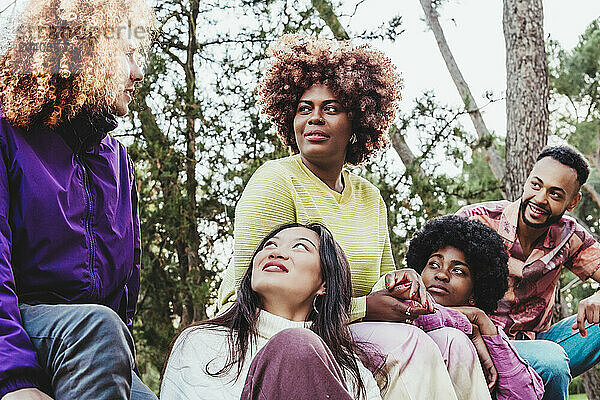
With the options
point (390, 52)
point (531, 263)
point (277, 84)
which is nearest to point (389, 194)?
point (390, 52)

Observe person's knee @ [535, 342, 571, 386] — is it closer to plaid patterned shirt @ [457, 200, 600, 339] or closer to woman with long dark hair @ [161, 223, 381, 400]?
plaid patterned shirt @ [457, 200, 600, 339]

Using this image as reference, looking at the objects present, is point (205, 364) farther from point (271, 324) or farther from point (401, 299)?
point (401, 299)

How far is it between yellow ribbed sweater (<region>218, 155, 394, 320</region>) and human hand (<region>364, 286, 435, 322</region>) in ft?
0.17

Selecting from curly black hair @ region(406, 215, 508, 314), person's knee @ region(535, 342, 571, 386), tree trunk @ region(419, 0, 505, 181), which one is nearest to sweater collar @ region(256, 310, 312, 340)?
curly black hair @ region(406, 215, 508, 314)

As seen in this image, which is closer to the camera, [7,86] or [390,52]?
[7,86]

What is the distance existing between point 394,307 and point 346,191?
26.4 inches

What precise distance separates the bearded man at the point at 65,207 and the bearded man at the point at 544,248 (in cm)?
214

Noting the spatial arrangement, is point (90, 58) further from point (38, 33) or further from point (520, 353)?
point (520, 353)

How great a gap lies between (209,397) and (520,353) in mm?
1629

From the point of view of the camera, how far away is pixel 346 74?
327cm

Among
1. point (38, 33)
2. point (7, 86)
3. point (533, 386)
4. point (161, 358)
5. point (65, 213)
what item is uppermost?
point (38, 33)

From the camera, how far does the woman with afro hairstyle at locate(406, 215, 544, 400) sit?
297cm

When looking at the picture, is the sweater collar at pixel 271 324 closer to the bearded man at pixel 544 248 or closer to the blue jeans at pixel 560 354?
the blue jeans at pixel 560 354

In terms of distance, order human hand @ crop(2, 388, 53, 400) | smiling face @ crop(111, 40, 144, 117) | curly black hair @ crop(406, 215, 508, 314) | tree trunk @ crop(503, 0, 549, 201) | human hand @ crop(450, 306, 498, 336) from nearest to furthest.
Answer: human hand @ crop(2, 388, 53, 400), smiling face @ crop(111, 40, 144, 117), human hand @ crop(450, 306, 498, 336), curly black hair @ crop(406, 215, 508, 314), tree trunk @ crop(503, 0, 549, 201)
